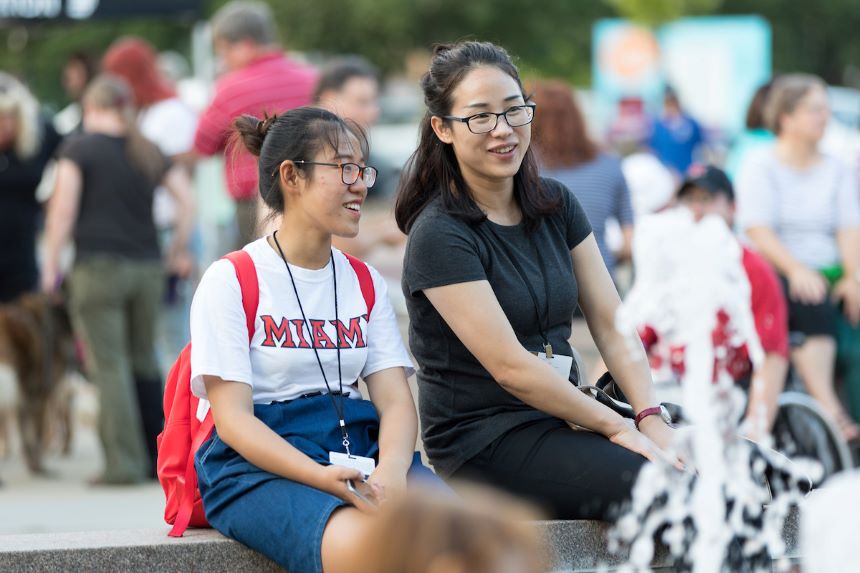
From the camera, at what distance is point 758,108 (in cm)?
875

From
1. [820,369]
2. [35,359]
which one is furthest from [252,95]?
[820,369]

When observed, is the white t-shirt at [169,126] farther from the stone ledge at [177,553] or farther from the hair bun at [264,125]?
the stone ledge at [177,553]

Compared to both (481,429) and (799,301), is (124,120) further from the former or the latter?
(481,429)

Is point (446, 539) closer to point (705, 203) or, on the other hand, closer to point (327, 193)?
point (327, 193)

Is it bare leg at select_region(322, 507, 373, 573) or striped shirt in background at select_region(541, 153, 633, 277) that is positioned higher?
striped shirt in background at select_region(541, 153, 633, 277)

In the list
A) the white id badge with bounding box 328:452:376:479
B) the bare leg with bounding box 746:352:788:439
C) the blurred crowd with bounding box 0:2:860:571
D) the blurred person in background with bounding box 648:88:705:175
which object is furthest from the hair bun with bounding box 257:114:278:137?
the blurred person in background with bounding box 648:88:705:175

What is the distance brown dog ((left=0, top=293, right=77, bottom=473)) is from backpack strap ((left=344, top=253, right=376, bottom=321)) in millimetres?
4559

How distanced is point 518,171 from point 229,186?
302cm

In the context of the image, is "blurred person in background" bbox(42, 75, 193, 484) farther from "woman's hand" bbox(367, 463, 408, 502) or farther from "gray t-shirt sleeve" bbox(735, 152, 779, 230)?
"woman's hand" bbox(367, 463, 408, 502)

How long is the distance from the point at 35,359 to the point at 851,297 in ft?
14.6

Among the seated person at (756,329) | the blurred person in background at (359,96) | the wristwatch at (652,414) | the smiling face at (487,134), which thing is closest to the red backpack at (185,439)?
the smiling face at (487,134)

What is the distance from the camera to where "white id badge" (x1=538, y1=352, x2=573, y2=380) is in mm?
4520

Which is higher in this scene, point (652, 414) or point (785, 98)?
point (785, 98)

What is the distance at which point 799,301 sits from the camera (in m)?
7.65
